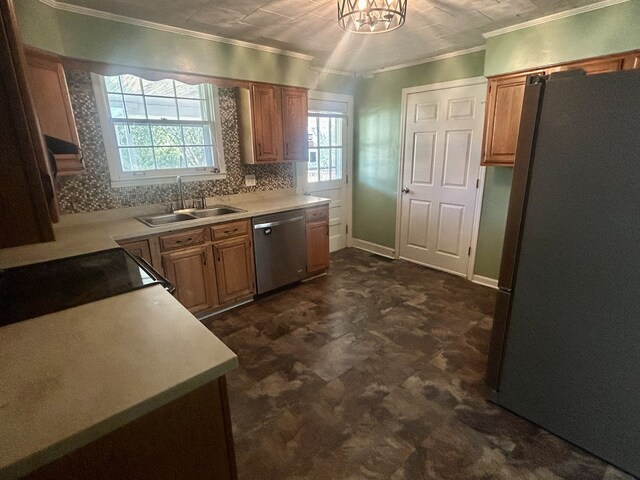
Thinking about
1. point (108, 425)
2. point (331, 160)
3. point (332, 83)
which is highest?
point (332, 83)

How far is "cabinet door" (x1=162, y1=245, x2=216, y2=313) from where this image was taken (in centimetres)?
262

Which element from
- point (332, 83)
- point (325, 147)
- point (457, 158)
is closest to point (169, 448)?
point (457, 158)

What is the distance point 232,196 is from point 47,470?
9.70 feet

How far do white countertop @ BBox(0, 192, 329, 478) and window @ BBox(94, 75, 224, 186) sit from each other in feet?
6.49

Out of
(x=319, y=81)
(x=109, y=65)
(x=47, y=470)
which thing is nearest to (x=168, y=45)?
(x=109, y=65)

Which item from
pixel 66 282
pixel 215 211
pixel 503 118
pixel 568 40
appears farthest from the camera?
pixel 215 211

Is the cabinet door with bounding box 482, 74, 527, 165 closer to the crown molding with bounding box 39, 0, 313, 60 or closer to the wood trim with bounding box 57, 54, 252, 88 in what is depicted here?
the crown molding with bounding box 39, 0, 313, 60

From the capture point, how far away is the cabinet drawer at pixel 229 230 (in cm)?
282

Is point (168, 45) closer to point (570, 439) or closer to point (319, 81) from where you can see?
point (319, 81)

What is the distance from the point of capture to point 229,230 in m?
2.91

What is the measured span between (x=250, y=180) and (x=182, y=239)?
1193mm

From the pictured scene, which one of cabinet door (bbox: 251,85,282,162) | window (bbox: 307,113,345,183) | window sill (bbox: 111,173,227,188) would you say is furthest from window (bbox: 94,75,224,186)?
window (bbox: 307,113,345,183)

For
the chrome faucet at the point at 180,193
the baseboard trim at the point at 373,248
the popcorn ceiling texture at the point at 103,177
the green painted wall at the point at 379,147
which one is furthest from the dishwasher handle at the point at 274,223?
the baseboard trim at the point at 373,248

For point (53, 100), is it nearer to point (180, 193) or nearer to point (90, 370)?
point (180, 193)
